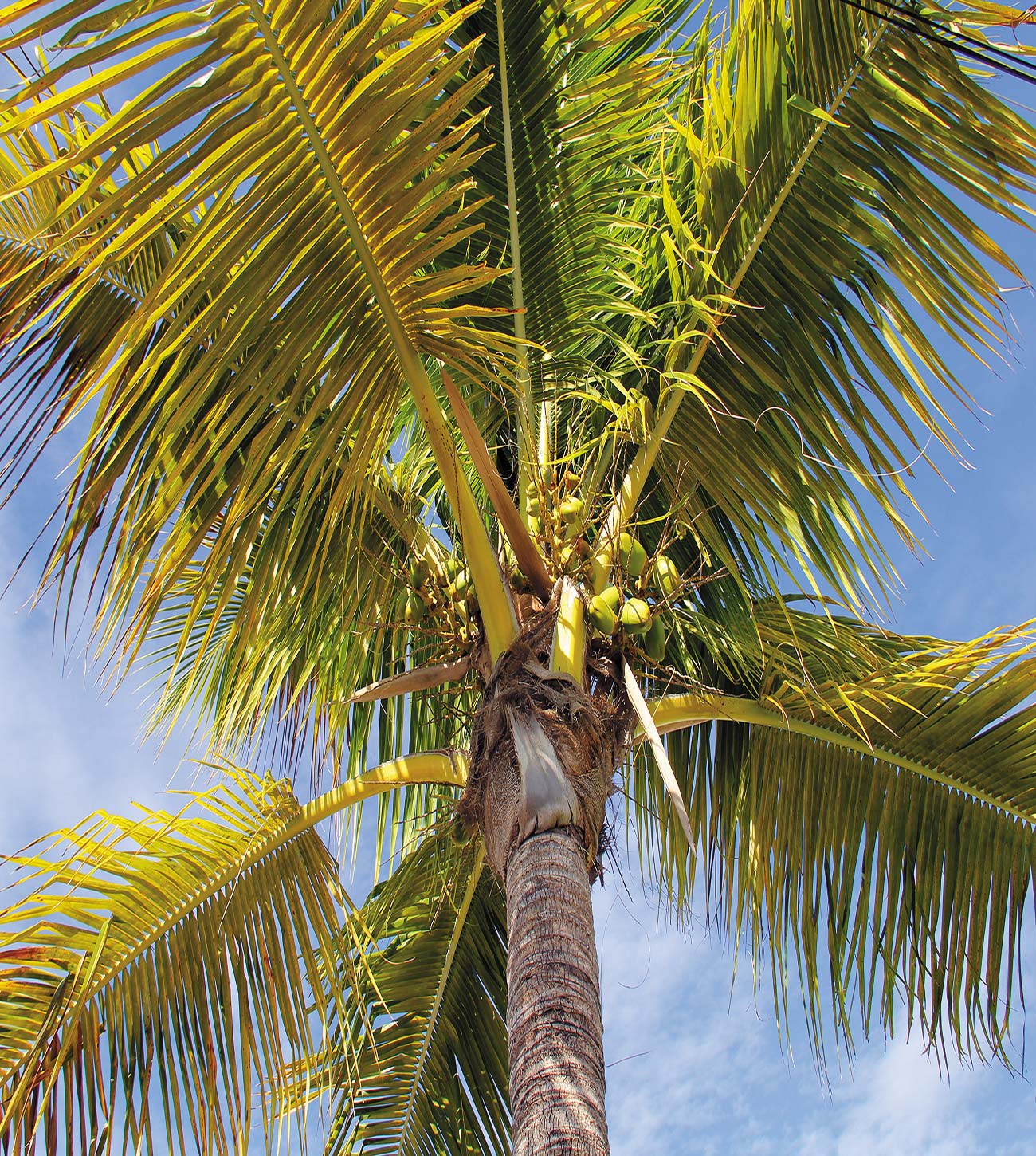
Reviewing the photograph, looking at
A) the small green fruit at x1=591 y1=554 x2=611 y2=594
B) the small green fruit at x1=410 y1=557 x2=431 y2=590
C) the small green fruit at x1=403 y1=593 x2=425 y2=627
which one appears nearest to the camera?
the small green fruit at x1=591 y1=554 x2=611 y2=594

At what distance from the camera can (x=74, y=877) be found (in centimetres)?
340

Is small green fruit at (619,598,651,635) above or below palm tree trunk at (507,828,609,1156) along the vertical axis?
above

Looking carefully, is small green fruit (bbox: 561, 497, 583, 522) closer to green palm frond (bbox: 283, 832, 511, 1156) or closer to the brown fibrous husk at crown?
the brown fibrous husk at crown

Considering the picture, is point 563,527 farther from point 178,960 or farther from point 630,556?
point 178,960

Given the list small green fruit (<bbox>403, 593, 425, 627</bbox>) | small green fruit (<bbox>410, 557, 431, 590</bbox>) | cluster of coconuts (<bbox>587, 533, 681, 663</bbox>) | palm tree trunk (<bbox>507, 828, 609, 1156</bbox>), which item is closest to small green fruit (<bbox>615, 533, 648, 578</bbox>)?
cluster of coconuts (<bbox>587, 533, 681, 663</bbox>)

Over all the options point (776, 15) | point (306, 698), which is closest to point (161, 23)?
point (776, 15)

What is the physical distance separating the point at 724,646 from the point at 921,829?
95 centimetres

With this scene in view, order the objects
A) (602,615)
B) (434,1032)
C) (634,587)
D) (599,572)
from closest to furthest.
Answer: (602,615)
(599,572)
(634,587)
(434,1032)

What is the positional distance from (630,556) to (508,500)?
0.56m

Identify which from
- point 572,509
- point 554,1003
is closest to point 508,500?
point 572,509

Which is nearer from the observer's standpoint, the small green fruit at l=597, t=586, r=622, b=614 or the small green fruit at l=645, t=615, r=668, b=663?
the small green fruit at l=597, t=586, r=622, b=614

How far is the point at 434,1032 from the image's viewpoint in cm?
449

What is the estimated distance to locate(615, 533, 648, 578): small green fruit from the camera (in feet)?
11.8

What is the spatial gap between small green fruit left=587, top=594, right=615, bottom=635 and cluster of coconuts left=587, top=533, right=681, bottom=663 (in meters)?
0.01
